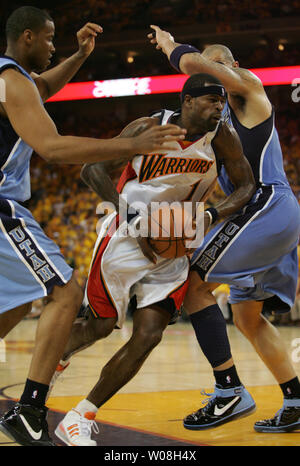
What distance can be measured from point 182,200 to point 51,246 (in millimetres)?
842

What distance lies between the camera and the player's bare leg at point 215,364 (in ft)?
10.8

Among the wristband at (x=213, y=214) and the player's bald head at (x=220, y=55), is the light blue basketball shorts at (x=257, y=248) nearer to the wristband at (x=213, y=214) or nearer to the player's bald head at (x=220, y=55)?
the wristband at (x=213, y=214)

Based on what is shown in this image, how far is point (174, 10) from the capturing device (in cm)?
1491

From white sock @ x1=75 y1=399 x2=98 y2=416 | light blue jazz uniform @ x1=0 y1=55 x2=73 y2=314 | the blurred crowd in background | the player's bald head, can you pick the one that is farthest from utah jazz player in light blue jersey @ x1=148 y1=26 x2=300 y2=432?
the blurred crowd in background

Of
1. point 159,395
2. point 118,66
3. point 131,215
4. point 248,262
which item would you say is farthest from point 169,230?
point 118,66

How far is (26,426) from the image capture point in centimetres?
255

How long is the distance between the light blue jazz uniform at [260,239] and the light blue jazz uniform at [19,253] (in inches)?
36.5

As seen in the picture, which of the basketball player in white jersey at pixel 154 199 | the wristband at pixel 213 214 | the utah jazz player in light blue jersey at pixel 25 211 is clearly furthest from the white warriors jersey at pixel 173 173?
the utah jazz player in light blue jersey at pixel 25 211

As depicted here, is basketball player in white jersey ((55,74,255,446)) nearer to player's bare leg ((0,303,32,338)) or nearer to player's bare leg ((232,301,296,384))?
player's bare leg ((0,303,32,338))

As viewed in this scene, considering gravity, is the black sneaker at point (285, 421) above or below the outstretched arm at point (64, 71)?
below

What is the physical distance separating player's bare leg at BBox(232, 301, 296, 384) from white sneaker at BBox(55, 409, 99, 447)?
111 cm

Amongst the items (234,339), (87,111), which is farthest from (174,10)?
(234,339)

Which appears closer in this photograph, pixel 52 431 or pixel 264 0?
pixel 52 431
